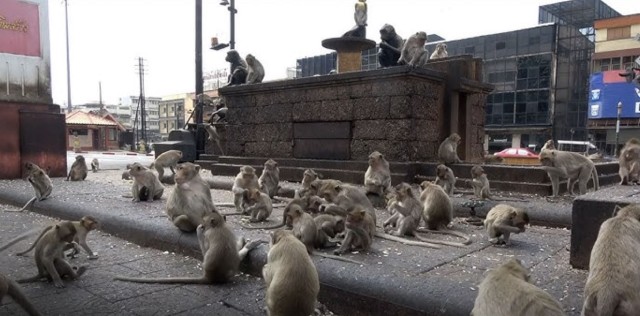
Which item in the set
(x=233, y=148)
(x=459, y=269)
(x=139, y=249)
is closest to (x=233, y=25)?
(x=233, y=148)

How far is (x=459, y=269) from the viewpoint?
3713 mm

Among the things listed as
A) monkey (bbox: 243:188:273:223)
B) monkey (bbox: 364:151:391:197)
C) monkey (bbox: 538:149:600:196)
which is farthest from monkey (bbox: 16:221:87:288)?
monkey (bbox: 538:149:600:196)

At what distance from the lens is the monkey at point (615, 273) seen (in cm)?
222

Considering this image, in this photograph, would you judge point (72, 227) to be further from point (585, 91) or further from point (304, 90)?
point (585, 91)

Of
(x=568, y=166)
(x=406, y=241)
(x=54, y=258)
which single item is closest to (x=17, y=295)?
(x=54, y=258)

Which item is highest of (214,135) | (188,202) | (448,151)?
(214,135)

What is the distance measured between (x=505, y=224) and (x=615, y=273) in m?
2.23

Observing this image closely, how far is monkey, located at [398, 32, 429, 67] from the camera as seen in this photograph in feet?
27.8

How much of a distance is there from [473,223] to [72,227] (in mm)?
4519

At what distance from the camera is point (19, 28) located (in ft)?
35.6

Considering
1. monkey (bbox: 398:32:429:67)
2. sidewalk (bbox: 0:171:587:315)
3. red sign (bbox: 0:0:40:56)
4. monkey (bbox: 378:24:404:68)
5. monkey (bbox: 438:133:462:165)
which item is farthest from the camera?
red sign (bbox: 0:0:40:56)

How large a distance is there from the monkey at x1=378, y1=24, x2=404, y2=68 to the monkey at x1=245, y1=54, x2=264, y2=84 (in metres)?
4.06

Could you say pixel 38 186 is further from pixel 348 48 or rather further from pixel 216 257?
pixel 348 48

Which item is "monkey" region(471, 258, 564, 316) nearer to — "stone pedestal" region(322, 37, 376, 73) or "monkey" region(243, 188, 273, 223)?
"monkey" region(243, 188, 273, 223)
